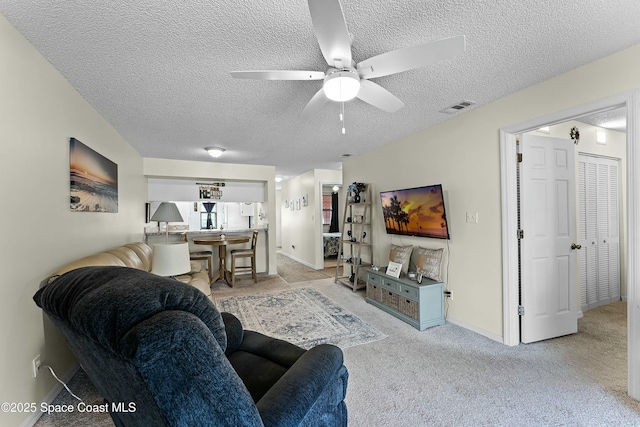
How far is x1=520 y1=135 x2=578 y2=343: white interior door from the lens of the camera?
2635 mm

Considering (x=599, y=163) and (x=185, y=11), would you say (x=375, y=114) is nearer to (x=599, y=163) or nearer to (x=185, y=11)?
(x=185, y=11)

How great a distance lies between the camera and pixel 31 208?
1.70m

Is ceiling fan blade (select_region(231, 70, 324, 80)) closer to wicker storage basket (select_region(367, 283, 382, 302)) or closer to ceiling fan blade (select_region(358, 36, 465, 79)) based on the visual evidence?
ceiling fan blade (select_region(358, 36, 465, 79))

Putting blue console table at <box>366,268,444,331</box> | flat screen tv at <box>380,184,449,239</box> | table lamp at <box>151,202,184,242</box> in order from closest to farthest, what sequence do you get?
blue console table at <box>366,268,444,331</box> < flat screen tv at <box>380,184,449,239</box> < table lamp at <box>151,202,184,242</box>

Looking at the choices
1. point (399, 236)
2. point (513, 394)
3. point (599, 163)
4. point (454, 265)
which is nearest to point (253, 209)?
point (399, 236)

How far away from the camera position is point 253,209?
20.5 feet

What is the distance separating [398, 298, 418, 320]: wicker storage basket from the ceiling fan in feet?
7.40

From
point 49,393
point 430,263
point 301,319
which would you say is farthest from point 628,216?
point 49,393

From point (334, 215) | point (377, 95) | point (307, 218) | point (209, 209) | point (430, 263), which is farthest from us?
point (334, 215)

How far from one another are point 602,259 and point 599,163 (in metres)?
1.24

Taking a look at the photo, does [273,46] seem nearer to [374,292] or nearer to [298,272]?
[374,292]

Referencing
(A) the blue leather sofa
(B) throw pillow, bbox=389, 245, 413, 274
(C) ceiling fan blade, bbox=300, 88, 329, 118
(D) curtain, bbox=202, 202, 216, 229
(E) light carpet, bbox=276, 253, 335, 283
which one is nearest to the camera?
(A) the blue leather sofa

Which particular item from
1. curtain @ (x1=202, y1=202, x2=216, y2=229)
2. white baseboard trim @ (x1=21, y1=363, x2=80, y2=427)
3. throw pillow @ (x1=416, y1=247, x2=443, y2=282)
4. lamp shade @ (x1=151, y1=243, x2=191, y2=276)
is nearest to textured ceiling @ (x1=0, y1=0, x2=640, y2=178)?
lamp shade @ (x1=151, y1=243, x2=191, y2=276)

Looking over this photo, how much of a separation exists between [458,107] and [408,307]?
2.25 metres
